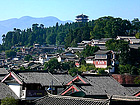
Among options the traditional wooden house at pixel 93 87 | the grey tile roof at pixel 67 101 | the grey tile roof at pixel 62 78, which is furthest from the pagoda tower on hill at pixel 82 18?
the grey tile roof at pixel 67 101

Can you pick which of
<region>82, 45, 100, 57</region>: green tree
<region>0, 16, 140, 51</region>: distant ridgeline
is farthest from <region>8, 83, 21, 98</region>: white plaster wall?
<region>0, 16, 140, 51</region>: distant ridgeline

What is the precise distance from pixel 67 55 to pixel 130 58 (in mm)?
28304

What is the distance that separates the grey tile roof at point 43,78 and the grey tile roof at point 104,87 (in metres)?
2.20

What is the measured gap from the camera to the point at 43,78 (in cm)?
3167

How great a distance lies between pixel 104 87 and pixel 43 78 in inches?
196

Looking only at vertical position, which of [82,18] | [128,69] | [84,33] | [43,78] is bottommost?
[128,69]

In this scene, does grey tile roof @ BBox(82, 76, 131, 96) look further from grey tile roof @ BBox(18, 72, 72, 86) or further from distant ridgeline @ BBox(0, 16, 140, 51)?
distant ridgeline @ BBox(0, 16, 140, 51)

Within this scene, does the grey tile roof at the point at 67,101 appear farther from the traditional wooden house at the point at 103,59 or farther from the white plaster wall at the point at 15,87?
the traditional wooden house at the point at 103,59

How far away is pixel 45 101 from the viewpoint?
19609mm

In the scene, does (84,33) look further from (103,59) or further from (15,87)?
(15,87)

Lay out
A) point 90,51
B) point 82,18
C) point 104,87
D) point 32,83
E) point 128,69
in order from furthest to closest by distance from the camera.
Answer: point 82,18, point 90,51, point 128,69, point 104,87, point 32,83

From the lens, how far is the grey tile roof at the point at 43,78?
30.8 metres

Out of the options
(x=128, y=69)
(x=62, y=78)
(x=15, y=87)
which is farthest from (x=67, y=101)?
(x=128, y=69)

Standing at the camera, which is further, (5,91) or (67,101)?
(5,91)
